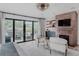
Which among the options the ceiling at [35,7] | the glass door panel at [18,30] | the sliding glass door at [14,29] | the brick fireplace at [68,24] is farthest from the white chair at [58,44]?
the glass door panel at [18,30]

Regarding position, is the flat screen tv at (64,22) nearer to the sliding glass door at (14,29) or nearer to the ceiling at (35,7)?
the ceiling at (35,7)

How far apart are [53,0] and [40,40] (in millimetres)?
3045

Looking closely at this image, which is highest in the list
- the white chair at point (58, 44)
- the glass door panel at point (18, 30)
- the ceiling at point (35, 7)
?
the ceiling at point (35, 7)

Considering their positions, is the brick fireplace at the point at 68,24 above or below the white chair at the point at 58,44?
above

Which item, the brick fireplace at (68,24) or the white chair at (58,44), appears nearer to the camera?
the white chair at (58,44)

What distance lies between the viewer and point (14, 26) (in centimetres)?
350

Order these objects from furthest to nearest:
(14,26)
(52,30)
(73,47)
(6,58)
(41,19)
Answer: (41,19), (52,30), (14,26), (73,47), (6,58)

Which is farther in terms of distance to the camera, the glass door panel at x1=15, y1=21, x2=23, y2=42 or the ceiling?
the glass door panel at x1=15, y1=21, x2=23, y2=42

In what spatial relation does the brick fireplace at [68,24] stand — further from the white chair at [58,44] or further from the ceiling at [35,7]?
the white chair at [58,44]

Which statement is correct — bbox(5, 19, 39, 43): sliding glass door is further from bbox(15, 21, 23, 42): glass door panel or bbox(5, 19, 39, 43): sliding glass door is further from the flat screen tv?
the flat screen tv

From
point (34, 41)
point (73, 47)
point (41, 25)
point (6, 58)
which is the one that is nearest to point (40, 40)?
Answer: point (34, 41)

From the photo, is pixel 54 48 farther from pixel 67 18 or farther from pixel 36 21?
pixel 36 21

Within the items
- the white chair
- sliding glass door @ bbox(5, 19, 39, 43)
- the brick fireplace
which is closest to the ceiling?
the brick fireplace

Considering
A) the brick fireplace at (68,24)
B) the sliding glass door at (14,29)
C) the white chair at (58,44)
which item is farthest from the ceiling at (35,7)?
the white chair at (58,44)
